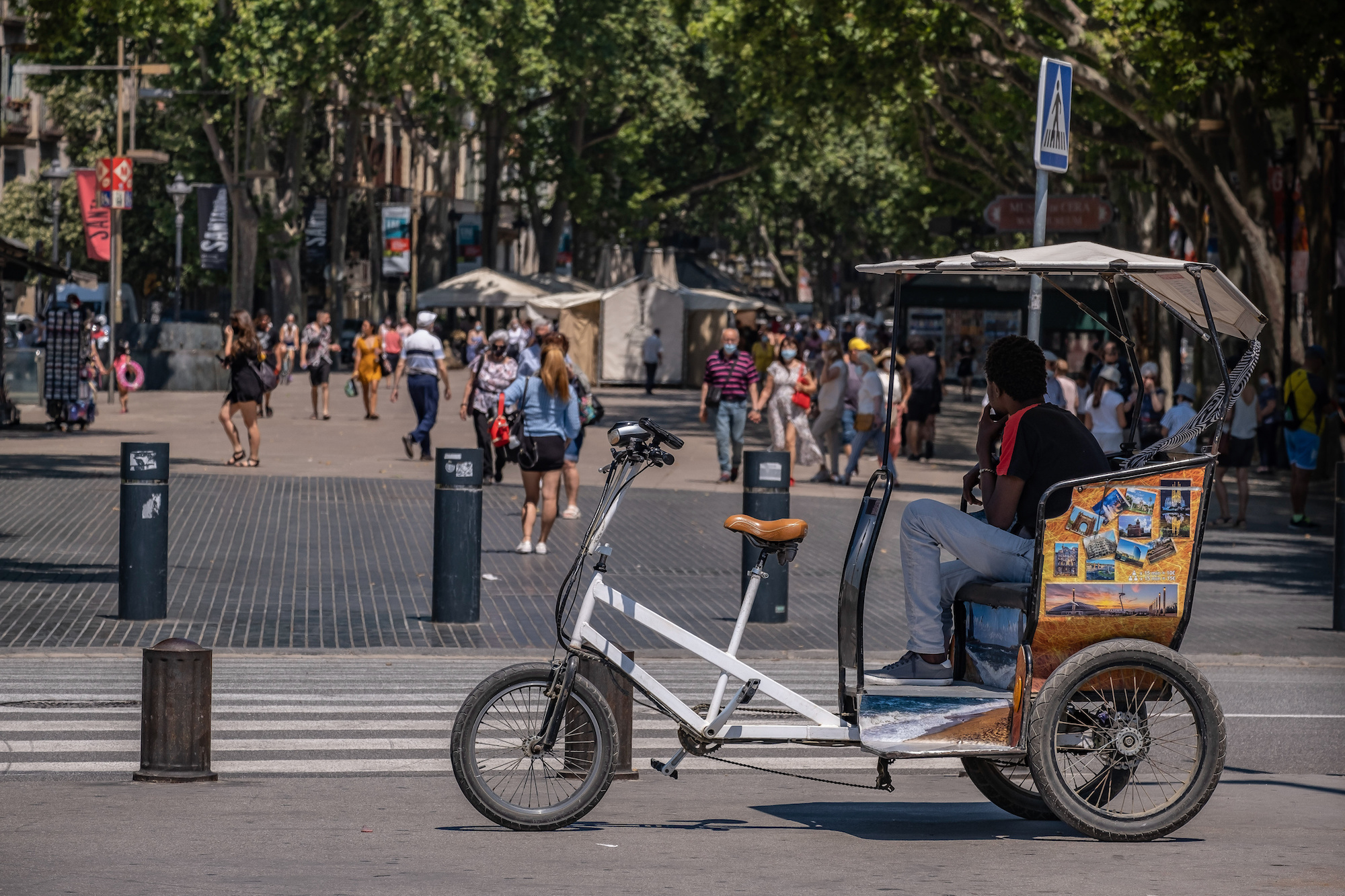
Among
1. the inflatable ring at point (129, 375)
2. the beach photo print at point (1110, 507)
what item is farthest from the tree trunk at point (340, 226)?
the beach photo print at point (1110, 507)

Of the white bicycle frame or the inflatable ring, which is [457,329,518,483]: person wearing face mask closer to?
the white bicycle frame

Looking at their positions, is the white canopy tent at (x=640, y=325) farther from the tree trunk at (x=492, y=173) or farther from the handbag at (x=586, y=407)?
the handbag at (x=586, y=407)

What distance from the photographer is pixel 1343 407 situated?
85.1ft

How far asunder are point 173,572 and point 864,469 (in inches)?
528

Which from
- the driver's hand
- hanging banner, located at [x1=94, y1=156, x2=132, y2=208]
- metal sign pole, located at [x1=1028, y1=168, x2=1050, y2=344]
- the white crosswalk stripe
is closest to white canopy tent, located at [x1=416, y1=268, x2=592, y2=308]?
hanging banner, located at [x1=94, y1=156, x2=132, y2=208]

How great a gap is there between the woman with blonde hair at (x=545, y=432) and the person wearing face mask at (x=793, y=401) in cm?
787

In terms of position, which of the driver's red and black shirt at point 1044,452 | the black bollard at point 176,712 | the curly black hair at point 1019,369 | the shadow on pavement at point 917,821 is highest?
the curly black hair at point 1019,369

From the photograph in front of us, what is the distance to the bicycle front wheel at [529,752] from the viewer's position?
18.4 feet

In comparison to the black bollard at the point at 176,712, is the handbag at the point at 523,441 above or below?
above

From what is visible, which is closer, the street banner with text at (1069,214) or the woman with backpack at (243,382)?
the street banner with text at (1069,214)

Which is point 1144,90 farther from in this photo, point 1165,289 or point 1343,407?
point 1165,289

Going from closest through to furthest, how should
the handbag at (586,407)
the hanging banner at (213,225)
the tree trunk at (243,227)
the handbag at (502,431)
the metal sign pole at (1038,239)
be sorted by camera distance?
the metal sign pole at (1038,239) < the handbag at (502,431) < the handbag at (586,407) < the tree trunk at (243,227) < the hanging banner at (213,225)

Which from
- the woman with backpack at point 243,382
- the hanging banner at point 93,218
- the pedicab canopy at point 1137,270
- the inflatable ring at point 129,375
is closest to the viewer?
the pedicab canopy at point 1137,270

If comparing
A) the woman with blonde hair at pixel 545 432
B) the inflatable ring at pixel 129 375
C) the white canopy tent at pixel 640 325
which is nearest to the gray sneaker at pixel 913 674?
the woman with blonde hair at pixel 545 432
